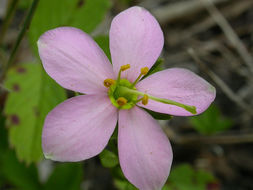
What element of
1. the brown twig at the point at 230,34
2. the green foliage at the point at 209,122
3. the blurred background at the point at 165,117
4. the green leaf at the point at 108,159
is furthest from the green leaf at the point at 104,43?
the brown twig at the point at 230,34

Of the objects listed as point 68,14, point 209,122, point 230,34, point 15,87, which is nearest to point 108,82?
point 68,14

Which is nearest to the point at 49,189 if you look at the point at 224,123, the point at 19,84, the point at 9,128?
the point at 9,128

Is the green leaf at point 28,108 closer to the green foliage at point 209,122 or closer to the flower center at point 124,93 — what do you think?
the flower center at point 124,93

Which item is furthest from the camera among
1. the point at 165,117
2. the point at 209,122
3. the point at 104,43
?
the point at 209,122

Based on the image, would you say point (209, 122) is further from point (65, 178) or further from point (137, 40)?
point (137, 40)

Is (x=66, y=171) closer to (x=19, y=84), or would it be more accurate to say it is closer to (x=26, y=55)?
(x=19, y=84)

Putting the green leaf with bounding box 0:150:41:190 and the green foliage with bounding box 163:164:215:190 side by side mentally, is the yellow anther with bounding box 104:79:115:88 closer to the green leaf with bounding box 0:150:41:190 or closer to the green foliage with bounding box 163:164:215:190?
the green leaf with bounding box 0:150:41:190

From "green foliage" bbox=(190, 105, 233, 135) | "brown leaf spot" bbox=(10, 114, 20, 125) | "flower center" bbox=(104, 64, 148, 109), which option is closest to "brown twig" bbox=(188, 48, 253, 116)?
"green foliage" bbox=(190, 105, 233, 135)

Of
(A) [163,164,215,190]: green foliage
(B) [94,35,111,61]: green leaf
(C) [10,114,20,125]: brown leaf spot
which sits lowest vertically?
(A) [163,164,215,190]: green foliage
